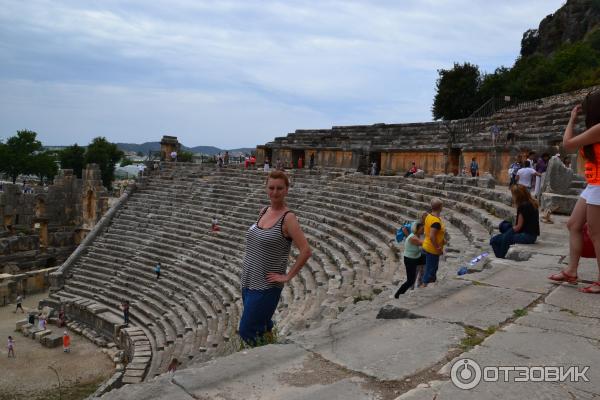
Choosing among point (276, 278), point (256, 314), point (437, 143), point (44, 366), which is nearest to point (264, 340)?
point (256, 314)

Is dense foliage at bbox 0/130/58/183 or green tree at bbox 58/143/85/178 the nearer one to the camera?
dense foliage at bbox 0/130/58/183

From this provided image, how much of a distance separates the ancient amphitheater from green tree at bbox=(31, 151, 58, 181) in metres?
38.9

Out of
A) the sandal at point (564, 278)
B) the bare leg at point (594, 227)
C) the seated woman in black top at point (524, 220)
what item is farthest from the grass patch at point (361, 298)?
the bare leg at point (594, 227)

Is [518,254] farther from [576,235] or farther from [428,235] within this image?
[576,235]

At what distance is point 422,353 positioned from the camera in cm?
263

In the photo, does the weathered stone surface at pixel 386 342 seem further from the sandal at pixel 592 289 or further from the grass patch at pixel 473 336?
the sandal at pixel 592 289

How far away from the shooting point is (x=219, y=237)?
16188mm

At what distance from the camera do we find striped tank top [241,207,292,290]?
3.53 metres

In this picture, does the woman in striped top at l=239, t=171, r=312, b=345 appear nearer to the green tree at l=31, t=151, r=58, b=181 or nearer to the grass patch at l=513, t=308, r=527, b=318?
the grass patch at l=513, t=308, r=527, b=318

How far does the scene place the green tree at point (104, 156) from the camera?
2293 inches

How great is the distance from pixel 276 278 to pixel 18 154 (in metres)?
62.2

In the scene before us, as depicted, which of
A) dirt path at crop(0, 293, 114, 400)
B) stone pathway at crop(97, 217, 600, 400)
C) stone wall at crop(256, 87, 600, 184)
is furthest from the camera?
stone wall at crop(256, 87, 600, 184)

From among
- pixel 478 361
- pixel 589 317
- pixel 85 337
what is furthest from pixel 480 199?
pixel 85 337

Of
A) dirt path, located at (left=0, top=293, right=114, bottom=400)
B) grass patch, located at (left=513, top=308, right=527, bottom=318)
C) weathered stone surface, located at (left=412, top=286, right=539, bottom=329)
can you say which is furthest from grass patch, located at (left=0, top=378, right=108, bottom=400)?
grass patch, located at (left=513, top=308, right=527, bottom=318)
